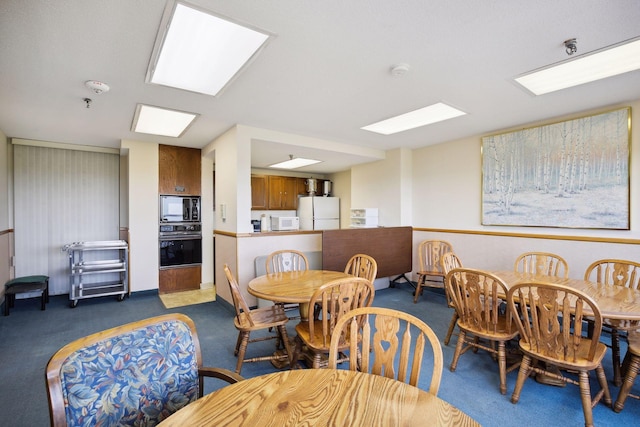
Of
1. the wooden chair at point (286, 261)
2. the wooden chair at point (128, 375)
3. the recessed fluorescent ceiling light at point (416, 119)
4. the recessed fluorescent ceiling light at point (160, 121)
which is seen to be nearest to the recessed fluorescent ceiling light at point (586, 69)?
the recessed fluorescent ceiling light at point (416, 119)

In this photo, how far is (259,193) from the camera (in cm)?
634

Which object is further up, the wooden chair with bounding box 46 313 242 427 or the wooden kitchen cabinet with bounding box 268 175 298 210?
the wooden kitchen cabinet with bounding box 268 175 298 210

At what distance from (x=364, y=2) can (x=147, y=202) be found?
13.9 feet

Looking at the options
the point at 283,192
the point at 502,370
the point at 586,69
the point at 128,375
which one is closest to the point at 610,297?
the point at 502,370

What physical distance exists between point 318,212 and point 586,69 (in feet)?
15.9

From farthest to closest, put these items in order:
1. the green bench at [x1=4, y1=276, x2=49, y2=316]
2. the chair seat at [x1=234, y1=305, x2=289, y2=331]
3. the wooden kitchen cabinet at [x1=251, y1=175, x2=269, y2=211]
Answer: the wooden kitchen cabinet at [x1=251, y1=175, x2=269, y2=211]
the green bench at [x1=4, y1=276, x2=49, y2=316]
the chair seat at [x1=234, y1=305, x2=289, y2=331]

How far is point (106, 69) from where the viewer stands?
2.21 m

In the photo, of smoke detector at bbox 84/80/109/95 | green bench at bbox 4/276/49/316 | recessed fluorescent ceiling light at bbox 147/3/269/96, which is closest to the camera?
recessed fluorescent ceiling light at bbox 147/3/269/96

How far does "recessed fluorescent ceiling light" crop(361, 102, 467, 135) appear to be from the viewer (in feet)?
10.5

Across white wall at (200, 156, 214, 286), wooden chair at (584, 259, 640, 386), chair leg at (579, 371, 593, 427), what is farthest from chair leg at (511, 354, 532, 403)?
white wall at (200, 156, 214, 286)

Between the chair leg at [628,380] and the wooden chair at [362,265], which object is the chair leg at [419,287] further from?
the chair leg at [628,380]

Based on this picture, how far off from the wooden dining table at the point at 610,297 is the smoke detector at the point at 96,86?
3751 mm

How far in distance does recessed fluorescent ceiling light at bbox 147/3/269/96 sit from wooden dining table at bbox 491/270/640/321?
2721 mm

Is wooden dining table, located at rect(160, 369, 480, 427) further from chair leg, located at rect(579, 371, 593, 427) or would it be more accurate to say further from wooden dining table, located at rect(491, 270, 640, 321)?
wooden dining table, located at rect(491, 270, 640, 321)
